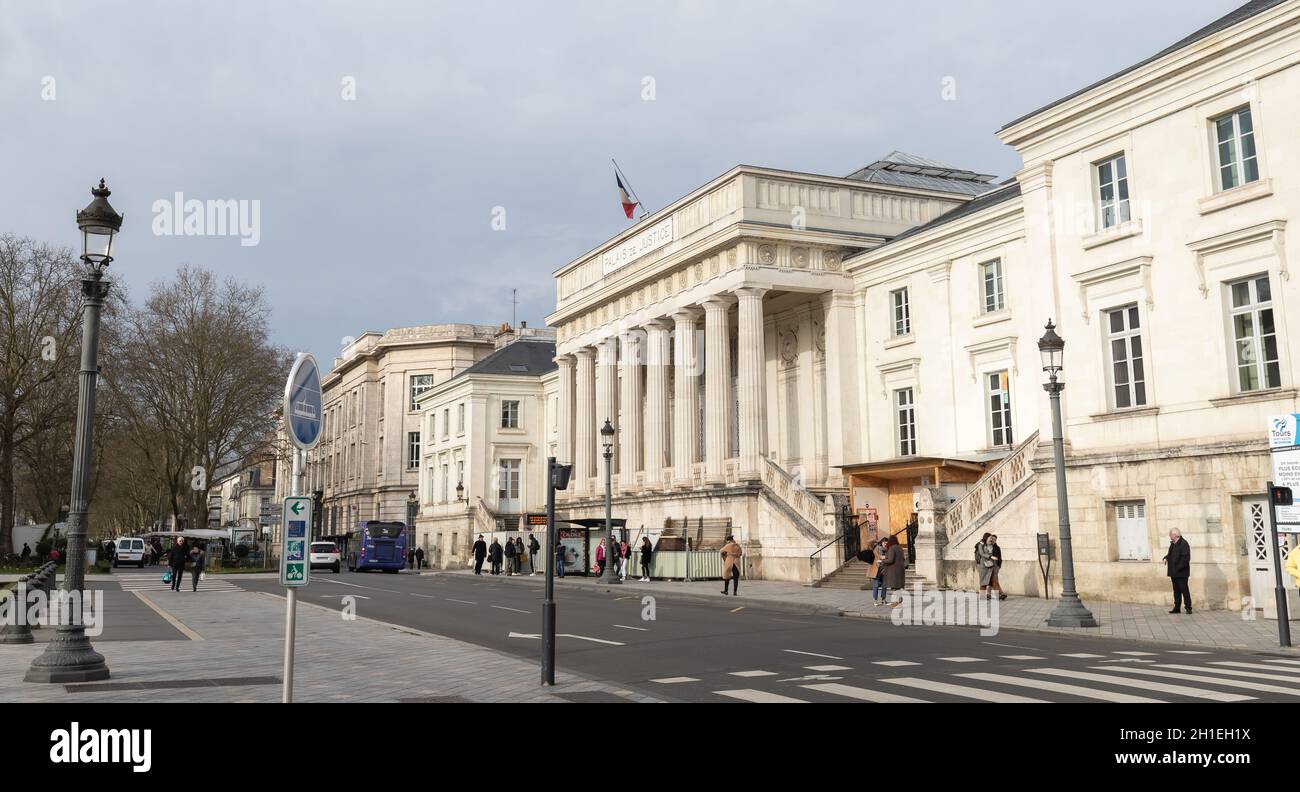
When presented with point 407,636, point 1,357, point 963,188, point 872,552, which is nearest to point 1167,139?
point 872,552

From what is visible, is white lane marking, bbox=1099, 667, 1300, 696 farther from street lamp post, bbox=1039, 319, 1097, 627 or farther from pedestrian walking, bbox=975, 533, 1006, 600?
pedestrian walking, bbox=975, 533, 1006, 600

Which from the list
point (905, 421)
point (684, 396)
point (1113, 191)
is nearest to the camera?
point (1113, 191)

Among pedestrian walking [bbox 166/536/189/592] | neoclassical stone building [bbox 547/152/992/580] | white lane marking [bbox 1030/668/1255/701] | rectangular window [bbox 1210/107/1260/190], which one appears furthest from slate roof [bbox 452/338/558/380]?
white lane marking [bbox 1030/668/1255/701]

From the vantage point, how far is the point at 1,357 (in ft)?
149

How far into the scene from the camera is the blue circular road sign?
7762mm

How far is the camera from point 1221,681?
11367 millimetres

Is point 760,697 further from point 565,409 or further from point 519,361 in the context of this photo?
point 519,361

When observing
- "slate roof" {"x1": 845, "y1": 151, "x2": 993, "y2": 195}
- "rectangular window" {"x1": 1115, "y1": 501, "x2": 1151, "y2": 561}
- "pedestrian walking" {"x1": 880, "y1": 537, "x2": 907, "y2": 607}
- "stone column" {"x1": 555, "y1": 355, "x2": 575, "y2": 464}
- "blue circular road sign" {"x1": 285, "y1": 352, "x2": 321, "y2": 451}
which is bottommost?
"pedestrian walking" {"x1": 880, "y1": 537, "x2": 907, "y2": 607}

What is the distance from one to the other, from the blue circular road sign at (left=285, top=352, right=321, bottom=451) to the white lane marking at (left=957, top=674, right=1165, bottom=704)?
765 centimetres

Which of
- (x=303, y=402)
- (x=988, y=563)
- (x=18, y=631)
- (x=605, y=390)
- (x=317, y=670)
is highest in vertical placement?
(x=605, y=390)

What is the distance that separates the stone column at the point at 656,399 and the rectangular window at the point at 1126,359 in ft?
80.1

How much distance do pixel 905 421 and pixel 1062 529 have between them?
19701mm

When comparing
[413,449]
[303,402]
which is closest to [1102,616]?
[303,402]

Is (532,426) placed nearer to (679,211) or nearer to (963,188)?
(679,211)
